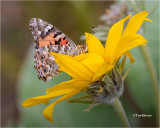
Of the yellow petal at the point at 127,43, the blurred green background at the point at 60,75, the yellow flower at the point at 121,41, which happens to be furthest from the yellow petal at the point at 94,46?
the blurred green background at the point at 60,75

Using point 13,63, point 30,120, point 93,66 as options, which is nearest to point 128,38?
point 93,66

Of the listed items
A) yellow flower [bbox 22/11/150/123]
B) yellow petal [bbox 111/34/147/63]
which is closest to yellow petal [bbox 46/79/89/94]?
yellow flower [bbox 22/11/150/123]

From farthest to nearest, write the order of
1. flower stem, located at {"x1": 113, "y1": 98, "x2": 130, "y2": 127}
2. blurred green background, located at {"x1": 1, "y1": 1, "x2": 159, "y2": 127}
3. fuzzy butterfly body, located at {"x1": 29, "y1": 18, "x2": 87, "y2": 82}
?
blurred green background, located at {"x1": 1, "y1": 1, "x2": 159, "y2": 127}
fuzzy butterfly body, located at {"x1": 29, "y1": 18, "x2": 87, "y2": 82}
flower stem, located at {"x1": 113, "y1": 98, "x2": 130, "y2": 127}

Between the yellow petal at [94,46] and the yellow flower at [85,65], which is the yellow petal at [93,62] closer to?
the yellow flower at [85,65]

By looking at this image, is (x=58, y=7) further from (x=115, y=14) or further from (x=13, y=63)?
(x=115, y=14)

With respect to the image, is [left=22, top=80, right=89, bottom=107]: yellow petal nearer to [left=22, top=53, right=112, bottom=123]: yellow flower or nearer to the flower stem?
[left=22, top=53, right=112, bottom=123]: yellow flower

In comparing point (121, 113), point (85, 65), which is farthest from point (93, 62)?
point (121, 113)

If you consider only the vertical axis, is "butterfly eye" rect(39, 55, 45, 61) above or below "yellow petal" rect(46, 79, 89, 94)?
above
